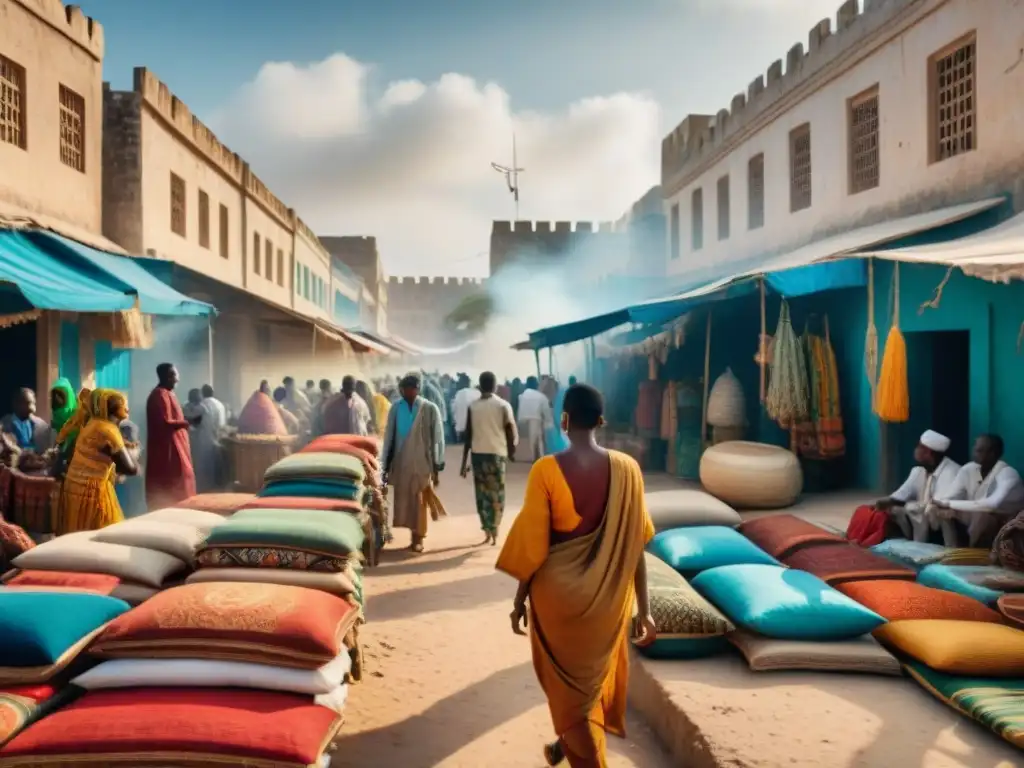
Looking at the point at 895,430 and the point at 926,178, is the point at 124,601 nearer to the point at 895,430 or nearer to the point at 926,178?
the point at 895,430

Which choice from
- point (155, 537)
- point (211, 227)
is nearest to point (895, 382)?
point (155, 537)

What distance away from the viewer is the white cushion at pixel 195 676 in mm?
2953

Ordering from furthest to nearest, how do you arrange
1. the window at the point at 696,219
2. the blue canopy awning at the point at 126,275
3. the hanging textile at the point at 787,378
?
the window at the point at 696,219 → the hanging textile at the point at 787,378 → the blue canopy awning at the point at 126,275

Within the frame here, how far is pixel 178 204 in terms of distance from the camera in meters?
13.2

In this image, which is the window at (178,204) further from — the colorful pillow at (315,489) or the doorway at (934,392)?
the doorway at (934,392)

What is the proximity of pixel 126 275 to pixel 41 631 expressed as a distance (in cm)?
641

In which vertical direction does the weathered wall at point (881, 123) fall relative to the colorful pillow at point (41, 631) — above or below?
above

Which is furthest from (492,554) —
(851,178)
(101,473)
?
(851,178)

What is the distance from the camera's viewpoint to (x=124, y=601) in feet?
11.7

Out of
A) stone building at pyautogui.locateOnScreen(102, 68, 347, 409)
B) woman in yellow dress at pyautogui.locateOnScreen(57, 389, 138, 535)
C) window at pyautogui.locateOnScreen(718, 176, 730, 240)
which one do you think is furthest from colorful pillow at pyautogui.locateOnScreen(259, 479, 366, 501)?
window at pyautogui.locateOnScreen(718, 176, 730, 240)

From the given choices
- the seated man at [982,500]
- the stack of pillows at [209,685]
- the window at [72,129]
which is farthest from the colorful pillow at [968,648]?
the window at [72,129]

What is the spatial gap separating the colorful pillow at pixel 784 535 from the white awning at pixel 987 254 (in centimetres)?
192

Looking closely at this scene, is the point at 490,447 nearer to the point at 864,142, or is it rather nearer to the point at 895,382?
the point at 895,382

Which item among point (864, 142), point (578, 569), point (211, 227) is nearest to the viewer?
point (578, 569)
